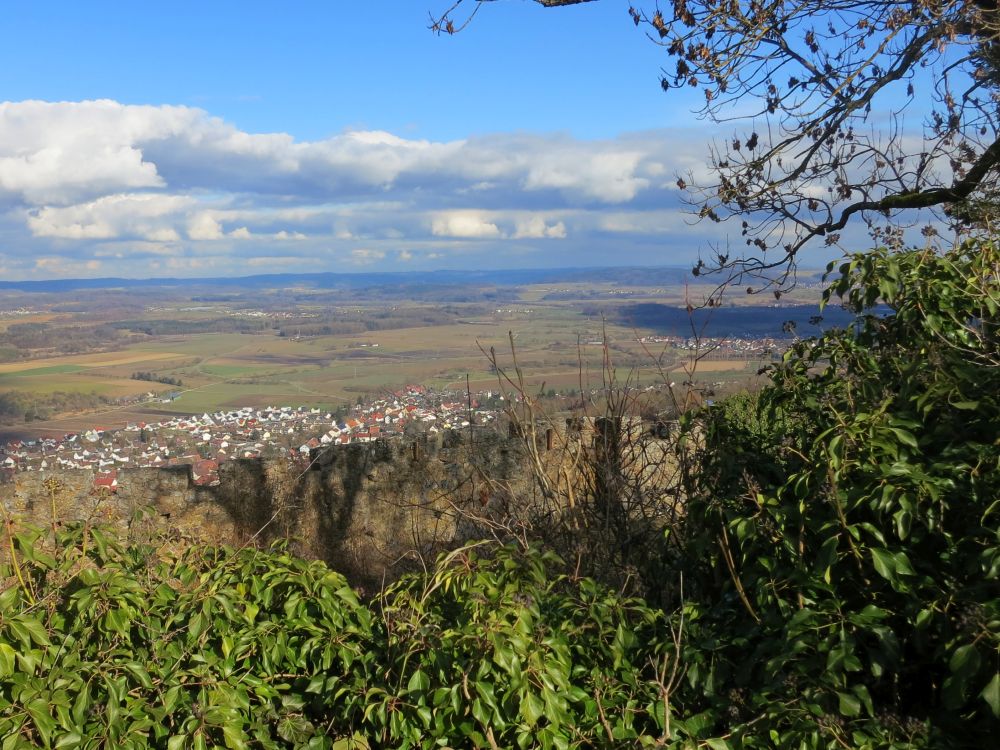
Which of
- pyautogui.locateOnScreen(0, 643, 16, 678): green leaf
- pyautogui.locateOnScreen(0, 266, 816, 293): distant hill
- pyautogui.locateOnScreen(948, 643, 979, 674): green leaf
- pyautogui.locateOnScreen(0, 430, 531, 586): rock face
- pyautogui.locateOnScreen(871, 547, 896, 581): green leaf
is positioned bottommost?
pyautogui.locateOnScreen(0, 430, 531, 586): rock face

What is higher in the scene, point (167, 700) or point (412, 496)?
point (167, 700)

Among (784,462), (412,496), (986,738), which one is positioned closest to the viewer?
(986,738)

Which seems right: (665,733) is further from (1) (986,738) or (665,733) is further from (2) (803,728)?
(1) (986,738)

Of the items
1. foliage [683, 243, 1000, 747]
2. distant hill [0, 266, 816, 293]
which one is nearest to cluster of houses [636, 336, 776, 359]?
foliage [683, 243, 1000, 747]

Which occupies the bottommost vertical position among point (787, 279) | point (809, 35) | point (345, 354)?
point (345, 354)

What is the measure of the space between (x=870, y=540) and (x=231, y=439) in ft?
30.9

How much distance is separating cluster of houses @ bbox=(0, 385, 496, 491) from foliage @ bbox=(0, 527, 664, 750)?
7.82 ft

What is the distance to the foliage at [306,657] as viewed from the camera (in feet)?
8.05

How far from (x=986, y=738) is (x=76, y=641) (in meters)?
2.71

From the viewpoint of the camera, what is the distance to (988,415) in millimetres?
2719

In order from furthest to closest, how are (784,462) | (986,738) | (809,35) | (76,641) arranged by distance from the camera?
1. (809,35)
2. (784,462)
3. (76,641)
4. (986,738)

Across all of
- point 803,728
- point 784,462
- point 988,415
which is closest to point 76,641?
point 803,728

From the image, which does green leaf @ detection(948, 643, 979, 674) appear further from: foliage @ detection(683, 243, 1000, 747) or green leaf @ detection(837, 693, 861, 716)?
green leaf @ detection(837, 693, 861, 716)

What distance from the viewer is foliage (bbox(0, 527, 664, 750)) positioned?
8.05ft
